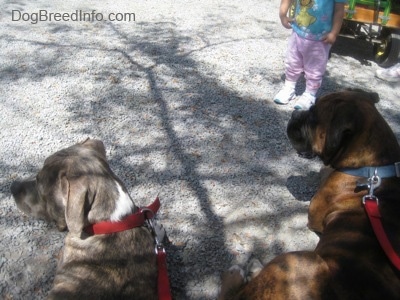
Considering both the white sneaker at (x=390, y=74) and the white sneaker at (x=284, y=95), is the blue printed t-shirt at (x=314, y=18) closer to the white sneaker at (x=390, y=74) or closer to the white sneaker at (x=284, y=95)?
the white sneaker at (x=284, y=95)

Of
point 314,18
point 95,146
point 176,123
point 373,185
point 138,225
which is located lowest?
point 176,123

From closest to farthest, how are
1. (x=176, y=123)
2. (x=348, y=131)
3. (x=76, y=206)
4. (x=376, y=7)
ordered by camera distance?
(x=76, y=206) → (x=348, y=131) → (x=176, y=123) → (x=376, y=7)

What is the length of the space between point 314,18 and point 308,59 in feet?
1.84

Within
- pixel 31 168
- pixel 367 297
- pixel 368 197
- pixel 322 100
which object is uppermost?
pixel 322 100

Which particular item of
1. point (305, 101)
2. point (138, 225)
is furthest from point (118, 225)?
point (305, 101)

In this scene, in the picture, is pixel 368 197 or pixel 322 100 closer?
pixel 368 197

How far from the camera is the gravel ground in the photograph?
145 inches

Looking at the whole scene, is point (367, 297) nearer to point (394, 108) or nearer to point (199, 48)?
point (394, 108)

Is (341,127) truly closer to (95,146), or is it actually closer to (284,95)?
(95,146)

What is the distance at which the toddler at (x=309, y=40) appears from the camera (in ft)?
16.9

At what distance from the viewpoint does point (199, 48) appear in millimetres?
7223

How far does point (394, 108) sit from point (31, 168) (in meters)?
5.05

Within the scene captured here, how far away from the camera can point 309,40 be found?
5328 millimetres

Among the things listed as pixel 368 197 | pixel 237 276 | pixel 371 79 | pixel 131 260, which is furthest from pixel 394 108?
pixel 131 260
